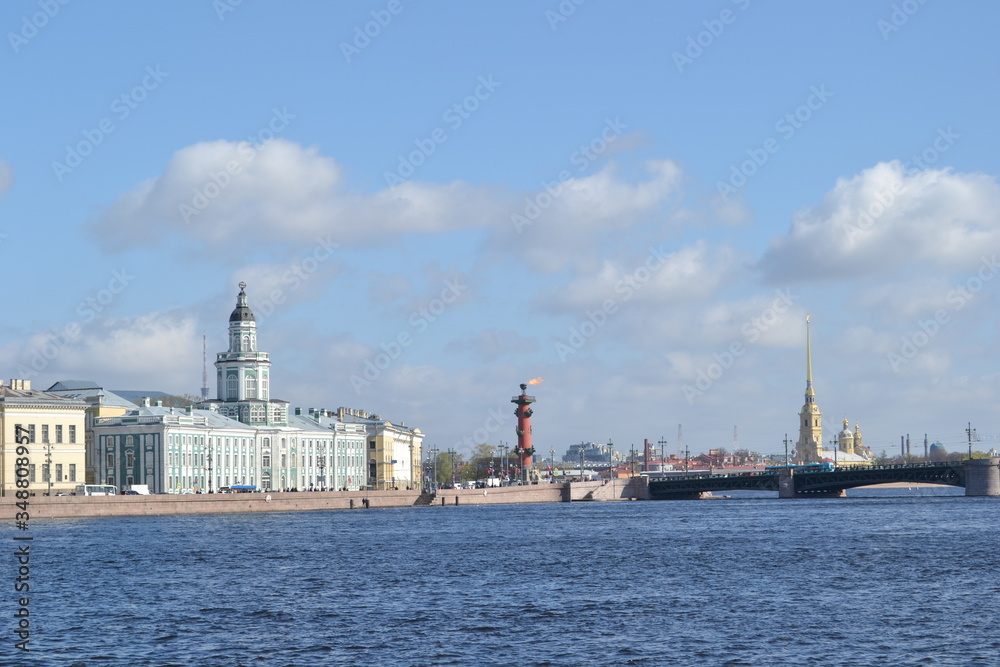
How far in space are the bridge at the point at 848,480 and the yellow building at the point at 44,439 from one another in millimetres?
52786

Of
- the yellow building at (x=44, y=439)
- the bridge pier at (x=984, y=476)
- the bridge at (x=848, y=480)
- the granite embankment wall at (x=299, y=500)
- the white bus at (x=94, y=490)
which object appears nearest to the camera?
the granite embankment wall at (x=299, y=500)

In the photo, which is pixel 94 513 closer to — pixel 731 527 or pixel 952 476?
pixel 731 527

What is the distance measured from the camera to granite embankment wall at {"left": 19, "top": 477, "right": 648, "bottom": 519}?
77500 millimetres

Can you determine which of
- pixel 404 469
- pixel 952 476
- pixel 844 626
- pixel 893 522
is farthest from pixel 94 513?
pixel 404 469

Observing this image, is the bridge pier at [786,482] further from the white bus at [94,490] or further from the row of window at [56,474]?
the row of window at [56,474]

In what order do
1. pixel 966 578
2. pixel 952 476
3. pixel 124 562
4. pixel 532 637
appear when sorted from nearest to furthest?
pixel 532 637 < pixel 966 578 < pixel 124 562 < pixel 952 476

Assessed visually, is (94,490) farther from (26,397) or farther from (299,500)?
(299,500)

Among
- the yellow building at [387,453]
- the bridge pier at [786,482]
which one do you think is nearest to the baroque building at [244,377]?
the yellow building at [387,453]

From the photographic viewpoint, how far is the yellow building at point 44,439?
88312 millimetres

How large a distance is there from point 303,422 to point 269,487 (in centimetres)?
1211

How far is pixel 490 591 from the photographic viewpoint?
1426 inches

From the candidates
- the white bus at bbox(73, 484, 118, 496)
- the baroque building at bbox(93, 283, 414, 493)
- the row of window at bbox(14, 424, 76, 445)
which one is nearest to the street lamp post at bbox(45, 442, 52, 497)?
the row of window at bbox(14, 424, 76, 445)

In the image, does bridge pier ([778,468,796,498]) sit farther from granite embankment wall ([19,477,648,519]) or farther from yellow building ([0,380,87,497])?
yellow building ([0,380,87,497])

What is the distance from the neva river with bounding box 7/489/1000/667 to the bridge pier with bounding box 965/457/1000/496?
52.7m
